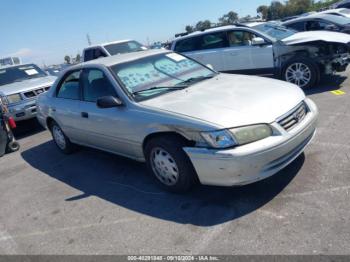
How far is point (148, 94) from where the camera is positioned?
427cm

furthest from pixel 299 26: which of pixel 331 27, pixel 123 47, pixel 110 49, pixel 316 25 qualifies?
pixel 110 49

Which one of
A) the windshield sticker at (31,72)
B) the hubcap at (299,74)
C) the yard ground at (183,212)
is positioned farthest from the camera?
the windshield sticker at (31,72)

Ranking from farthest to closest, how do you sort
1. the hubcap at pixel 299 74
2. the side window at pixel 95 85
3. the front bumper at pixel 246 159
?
1. the hubcap at pixel 299 74
2. the side window at pixel 95 85
3. the front bumper at pixel 246 159

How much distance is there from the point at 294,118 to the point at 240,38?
5.40m

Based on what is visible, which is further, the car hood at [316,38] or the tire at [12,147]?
the car hood at [316,38]

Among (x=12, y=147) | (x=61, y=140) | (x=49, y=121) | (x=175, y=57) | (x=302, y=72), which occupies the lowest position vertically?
(x=12, y=147)

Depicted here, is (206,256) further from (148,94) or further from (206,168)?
(148,94)

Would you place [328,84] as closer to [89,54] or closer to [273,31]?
[273,31]

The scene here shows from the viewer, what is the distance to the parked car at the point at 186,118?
11.0 ft

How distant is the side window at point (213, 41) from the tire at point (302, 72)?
73.0 inches

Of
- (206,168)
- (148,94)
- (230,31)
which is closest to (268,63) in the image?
(230,31)

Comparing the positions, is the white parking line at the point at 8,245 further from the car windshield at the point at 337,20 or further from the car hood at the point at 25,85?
the car windshield at the point at 337,20

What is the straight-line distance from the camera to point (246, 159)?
3254mm

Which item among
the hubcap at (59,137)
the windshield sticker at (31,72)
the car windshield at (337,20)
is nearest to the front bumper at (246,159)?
the hubcap at (59,137)
